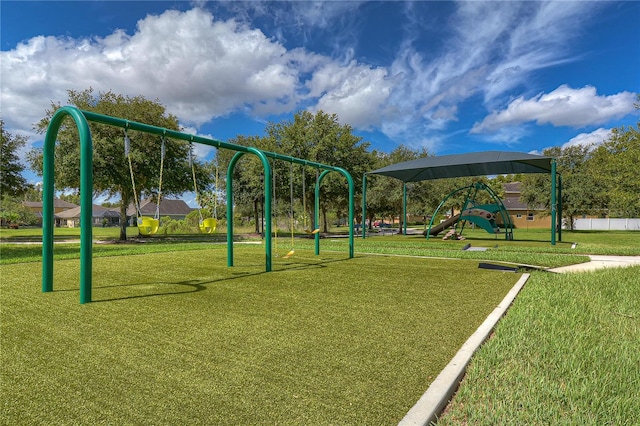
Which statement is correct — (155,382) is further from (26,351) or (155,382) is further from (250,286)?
(250,286)

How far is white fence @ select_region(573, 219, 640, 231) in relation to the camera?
4416cm

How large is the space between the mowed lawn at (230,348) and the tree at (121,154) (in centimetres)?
1567

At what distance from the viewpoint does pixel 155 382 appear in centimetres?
270

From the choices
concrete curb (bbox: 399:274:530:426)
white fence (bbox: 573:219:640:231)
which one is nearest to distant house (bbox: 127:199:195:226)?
white fence (bbox: 573:219:640:231)

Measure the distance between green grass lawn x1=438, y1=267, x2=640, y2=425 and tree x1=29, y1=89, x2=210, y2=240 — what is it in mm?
21514

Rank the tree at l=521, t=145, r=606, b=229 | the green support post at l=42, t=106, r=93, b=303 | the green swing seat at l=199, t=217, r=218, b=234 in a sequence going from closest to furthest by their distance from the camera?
1. the green support post at l=42, t=106, r=93, b=303
2. the green swing seat at l=199, t=217, r=218, b=234
3. the tree at l=521, t=145, r=606, b=229

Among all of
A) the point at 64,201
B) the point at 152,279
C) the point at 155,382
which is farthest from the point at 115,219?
the point at 155,382

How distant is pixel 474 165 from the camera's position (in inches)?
786

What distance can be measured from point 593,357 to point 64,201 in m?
111

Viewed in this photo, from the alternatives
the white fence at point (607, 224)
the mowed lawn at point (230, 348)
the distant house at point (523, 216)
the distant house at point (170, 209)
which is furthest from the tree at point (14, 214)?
the white fence at point (607, 224)

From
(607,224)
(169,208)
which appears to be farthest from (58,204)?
(607,224)

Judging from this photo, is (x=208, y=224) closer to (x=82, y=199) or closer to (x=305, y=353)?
(x=82, y=199)

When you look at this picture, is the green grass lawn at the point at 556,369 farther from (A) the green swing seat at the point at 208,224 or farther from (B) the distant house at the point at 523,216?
(B) the distant house at the point at 523,216

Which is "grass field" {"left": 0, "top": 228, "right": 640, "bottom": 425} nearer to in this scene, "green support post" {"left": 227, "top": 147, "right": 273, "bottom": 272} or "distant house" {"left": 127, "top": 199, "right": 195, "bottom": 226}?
"green support post" {"left": 227, "top": 147, "right": 273, "bottom": 272}
